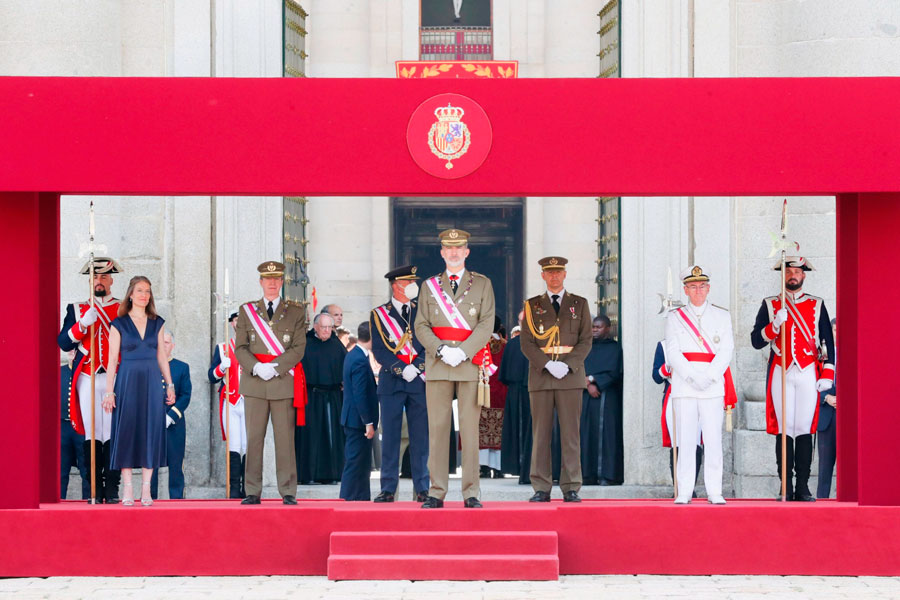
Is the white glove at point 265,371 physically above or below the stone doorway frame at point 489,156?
below

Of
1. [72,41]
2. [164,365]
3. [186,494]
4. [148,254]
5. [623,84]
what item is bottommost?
[186,494]

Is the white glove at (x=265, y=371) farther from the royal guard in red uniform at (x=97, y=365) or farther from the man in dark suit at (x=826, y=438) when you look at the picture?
the man in dark suit at (x=826, y=438)

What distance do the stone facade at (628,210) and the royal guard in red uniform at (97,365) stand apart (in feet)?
5.85

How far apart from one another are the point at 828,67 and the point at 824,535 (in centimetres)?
491

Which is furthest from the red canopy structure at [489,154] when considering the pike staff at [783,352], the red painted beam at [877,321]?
the pike staff at [783,352]

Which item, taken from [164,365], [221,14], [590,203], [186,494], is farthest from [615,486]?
[590,203]

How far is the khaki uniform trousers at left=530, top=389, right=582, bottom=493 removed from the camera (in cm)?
1008

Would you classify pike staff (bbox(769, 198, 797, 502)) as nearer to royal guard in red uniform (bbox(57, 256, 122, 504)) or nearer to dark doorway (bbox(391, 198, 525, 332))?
royal guard in red uniform (bbox(57, 256, 122, 504))

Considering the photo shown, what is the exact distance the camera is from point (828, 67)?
12.4 m

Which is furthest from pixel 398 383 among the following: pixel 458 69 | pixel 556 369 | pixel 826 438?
pixel 458 69

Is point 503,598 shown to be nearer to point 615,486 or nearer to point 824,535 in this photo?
point 824,535

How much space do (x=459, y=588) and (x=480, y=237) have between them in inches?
549

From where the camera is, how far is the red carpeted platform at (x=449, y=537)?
8797mm

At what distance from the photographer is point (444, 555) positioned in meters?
8.73
